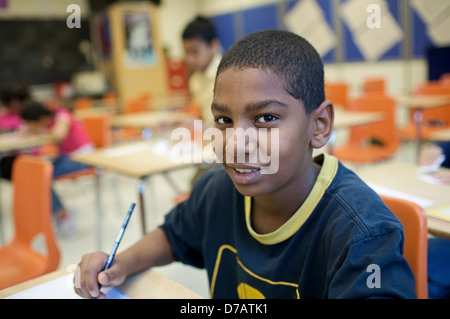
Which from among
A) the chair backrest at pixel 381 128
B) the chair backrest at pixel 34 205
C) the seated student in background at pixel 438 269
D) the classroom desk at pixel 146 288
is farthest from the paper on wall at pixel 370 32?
the classroom desk at pixel 146 288

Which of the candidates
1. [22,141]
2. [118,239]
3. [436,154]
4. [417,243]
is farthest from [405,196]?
[22,141]

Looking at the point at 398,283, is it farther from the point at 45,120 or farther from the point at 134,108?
the point at 134,108

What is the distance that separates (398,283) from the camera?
0.55 m

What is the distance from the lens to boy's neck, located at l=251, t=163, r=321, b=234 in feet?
2.58

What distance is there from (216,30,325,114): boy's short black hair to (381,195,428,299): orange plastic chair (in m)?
0.33

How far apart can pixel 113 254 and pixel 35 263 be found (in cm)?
91

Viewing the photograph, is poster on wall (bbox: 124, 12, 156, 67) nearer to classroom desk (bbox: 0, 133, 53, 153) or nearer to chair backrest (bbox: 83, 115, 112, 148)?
chair backrest (bbox: 83, 115, 112, 148)

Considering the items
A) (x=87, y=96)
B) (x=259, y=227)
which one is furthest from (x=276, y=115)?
(x=87, y=96)

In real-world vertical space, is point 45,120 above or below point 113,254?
above

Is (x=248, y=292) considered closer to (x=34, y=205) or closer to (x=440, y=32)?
(x=34, y=205)

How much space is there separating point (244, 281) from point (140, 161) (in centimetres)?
156

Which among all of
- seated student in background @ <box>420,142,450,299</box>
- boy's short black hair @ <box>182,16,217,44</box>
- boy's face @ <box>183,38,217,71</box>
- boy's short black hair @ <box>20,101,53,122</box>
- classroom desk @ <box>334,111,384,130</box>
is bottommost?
seated student in background @ <box>420,142,450,299</box>

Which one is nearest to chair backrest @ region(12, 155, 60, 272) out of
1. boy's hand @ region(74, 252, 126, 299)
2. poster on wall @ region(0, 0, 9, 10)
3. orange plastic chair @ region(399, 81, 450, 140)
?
boy's hand @ region(74, 252, 126, 299)
